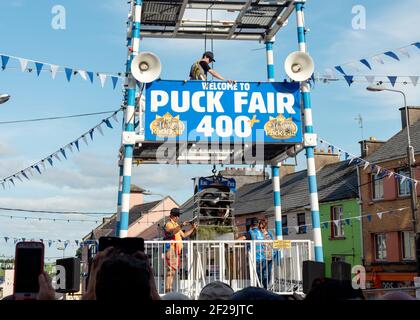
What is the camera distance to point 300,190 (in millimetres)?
44312

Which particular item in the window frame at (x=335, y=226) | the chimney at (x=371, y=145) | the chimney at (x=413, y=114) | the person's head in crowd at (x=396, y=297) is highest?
the chimney at (x=413, y=114)

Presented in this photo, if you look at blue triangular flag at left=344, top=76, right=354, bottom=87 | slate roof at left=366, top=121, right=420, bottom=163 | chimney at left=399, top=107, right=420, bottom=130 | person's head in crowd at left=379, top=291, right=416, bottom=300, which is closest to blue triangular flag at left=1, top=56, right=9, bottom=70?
blue triangular flag at left=344, top=76, right=354, bottom=87

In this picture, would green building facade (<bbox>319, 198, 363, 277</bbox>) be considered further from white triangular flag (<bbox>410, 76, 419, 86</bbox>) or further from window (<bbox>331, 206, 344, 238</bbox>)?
white triangular flag (<bbox>410, 76, 419, 86</bbox>)

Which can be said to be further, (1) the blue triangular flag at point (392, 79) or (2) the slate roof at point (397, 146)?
(2) the slate roof at point (397, 146)

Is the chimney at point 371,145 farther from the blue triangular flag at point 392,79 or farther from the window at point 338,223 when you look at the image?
the blue triangular flag at point 392,79

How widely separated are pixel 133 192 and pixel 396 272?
4007cm

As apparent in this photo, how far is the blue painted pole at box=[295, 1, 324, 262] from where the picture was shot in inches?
402

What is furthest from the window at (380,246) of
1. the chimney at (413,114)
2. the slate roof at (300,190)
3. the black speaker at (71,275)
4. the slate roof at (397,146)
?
the black speaker at (71,275)

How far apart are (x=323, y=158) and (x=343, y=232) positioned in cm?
1032

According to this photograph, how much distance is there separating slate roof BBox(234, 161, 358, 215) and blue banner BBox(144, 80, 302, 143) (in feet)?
90.6

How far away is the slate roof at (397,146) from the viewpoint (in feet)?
111

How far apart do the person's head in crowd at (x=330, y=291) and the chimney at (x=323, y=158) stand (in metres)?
43.4

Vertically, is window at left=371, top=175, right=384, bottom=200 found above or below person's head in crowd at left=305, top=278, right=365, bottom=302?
above

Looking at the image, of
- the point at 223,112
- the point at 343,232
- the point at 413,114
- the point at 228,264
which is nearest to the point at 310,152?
the point at 223,112
